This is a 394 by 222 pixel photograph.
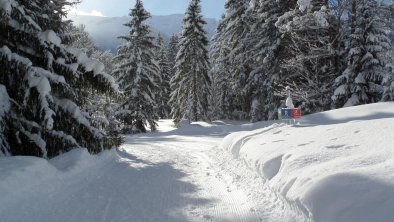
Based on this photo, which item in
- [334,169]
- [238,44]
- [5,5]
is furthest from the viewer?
[238,44]

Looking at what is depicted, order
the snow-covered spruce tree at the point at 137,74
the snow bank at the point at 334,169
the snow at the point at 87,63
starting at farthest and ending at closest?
the snow-covered spruce tree at the point at 137,74 → the snow at the point at 87,63 → the snow bank at the point at 334,169

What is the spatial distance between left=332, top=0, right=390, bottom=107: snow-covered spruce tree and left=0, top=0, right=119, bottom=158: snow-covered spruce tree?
1424cm

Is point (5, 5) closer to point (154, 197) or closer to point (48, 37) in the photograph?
point (48, 37)

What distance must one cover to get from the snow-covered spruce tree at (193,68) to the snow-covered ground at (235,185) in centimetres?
2703

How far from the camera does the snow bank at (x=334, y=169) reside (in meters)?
4.63

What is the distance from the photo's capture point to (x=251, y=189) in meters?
7.58

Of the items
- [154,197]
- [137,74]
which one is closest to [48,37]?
[154,197]

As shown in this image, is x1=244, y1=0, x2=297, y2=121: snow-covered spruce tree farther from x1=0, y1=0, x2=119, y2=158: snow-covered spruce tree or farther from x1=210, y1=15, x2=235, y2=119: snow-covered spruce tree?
x1=0, y1=0, x2=119, y2=158: snow-covered spruce tree

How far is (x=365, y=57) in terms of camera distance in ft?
64.7

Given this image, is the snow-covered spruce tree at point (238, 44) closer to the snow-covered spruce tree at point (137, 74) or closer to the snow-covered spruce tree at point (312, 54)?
the snow-covered spruce tree at point (137, 74)

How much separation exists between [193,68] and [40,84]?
96.2 ft

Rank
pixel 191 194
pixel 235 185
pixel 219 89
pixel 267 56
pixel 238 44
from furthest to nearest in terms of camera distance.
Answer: pixel 219 89 → pixel 238 44 → pixel 267 56 → pixel 235 185 → pixel 191 194

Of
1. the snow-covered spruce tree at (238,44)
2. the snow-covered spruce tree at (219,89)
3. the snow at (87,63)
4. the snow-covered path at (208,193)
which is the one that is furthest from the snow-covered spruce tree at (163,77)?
the snow at (87,63)

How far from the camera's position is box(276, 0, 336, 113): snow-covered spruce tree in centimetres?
2005
